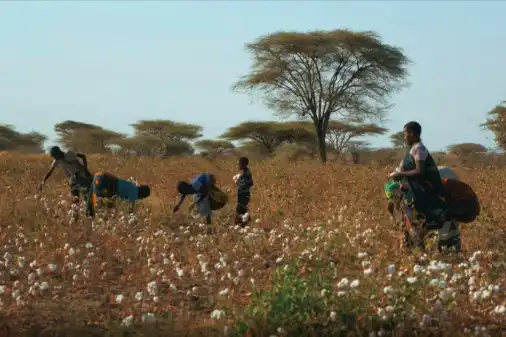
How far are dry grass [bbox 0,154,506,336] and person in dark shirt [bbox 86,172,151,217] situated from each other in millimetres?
259

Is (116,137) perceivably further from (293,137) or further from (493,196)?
(493,196)

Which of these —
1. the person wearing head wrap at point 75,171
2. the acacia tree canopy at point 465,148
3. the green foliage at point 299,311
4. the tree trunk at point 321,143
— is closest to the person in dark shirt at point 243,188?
the person wearing head wrap at point 75,171

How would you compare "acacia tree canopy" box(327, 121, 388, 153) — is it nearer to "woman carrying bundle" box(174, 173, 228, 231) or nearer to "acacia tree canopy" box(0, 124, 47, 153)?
"acacia tree canopy" box(0, 124, 47, 153)

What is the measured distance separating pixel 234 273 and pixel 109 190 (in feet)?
10.8

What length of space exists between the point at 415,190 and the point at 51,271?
335 cm

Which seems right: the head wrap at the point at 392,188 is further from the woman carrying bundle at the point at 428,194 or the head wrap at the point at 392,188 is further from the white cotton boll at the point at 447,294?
the white cotton boll at the point at 447,294

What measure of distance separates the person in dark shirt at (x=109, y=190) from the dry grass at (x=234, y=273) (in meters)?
0.26

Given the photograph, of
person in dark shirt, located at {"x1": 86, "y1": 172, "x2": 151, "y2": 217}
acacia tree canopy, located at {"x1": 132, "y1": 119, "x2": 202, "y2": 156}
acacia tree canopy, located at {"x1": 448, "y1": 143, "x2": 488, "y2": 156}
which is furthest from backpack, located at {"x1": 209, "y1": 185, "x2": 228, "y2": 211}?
acacia tree canopy, located at {"x1": 448, "y1": 143, "x2": 488, "y2": 156}

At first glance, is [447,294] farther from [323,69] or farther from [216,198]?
[323,69]

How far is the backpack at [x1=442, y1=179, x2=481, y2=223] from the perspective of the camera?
Answer: 18.3 ft

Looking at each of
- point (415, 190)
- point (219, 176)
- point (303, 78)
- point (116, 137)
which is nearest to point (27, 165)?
point (219, 176)

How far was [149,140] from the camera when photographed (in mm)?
41000

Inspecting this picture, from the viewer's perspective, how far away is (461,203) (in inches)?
222

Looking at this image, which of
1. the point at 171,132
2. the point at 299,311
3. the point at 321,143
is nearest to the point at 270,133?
the point at 171,132
